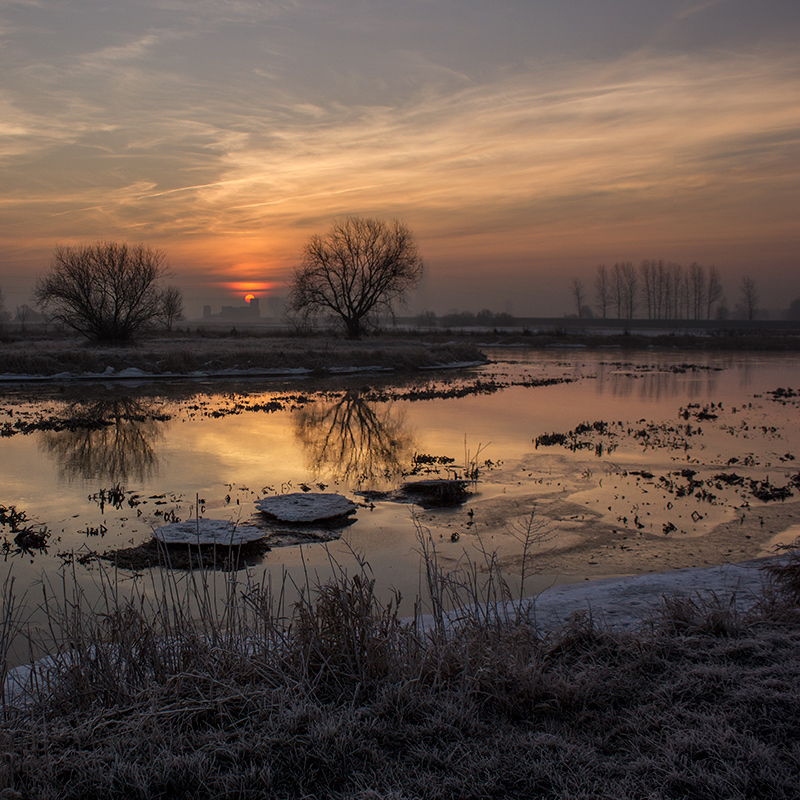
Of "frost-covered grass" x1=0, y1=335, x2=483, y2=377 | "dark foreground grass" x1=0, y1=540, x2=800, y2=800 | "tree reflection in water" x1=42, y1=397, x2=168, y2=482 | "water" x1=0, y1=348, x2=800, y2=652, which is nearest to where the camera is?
"dark foreground grass" x1=0, y1=540, x2=800, y2=800

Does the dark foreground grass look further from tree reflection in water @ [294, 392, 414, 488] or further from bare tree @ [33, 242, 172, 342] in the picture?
bare tree @ [33, 242, 172, 342]

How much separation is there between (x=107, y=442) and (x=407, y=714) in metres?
12.7

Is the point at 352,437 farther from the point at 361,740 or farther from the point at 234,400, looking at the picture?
the point at 361,740

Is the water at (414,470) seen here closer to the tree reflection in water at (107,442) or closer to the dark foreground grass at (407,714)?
the tree reflection in water at (107,442)

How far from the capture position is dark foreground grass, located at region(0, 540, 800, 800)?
3127 mm

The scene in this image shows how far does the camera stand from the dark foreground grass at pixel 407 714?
313 centimetres

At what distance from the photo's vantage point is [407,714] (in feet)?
12.2

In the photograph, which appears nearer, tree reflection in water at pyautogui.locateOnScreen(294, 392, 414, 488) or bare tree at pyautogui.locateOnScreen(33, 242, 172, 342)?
tree reflection in water at pyautogui.locateOnScreen(294, 392, 414, 488)

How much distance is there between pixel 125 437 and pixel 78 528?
730 cm

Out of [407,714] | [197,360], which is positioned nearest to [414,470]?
[407,714]

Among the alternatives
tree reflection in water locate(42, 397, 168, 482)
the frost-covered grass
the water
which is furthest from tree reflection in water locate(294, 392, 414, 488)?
the frost-covered grass

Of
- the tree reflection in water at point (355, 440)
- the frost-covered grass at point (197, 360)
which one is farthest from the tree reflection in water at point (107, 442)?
the frost-covered grass at point (197, 360)

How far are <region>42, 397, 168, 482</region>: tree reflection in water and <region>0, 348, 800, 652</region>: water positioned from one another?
0.24 feet

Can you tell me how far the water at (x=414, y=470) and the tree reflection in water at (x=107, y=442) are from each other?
0.24 feet
